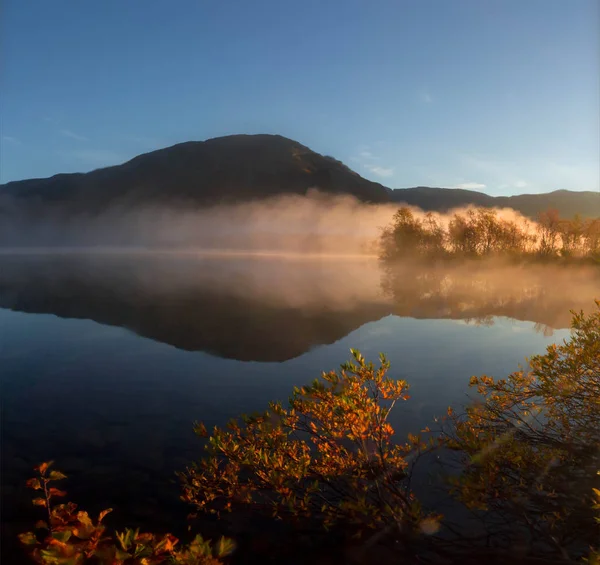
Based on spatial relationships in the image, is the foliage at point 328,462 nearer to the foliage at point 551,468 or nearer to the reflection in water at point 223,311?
the foliage at point 551,468

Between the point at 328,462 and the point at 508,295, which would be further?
the point at 508,295

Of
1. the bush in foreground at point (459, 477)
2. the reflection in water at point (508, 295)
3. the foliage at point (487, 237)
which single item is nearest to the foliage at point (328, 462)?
the bush in foreground at point (459, 477)

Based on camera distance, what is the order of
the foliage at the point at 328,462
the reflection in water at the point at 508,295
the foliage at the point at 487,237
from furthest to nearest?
the foliage at the point at 487,237 → the reflection in water at the point at 508,295 → the foliage at the point at 328,462

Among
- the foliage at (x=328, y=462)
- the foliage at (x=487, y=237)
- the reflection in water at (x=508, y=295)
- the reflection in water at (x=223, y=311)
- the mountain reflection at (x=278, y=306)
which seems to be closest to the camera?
the foliage at (x=328, y=462)

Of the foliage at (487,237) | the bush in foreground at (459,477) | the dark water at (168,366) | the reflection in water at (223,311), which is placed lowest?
the reflection in water at (223,311)

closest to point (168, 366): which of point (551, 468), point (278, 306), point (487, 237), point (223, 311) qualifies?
point (551, 468)

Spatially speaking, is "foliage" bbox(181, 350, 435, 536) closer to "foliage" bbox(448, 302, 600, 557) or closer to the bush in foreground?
the bush in foreground

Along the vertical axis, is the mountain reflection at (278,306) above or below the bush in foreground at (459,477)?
below

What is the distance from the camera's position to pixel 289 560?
8180 millimetres

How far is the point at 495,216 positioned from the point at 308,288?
49.8 meters

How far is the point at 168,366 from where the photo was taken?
23.1 m

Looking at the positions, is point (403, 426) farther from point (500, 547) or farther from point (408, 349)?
point (408, 349)

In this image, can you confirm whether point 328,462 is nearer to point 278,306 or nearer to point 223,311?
point 223,311

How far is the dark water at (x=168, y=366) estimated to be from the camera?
11.8 m
